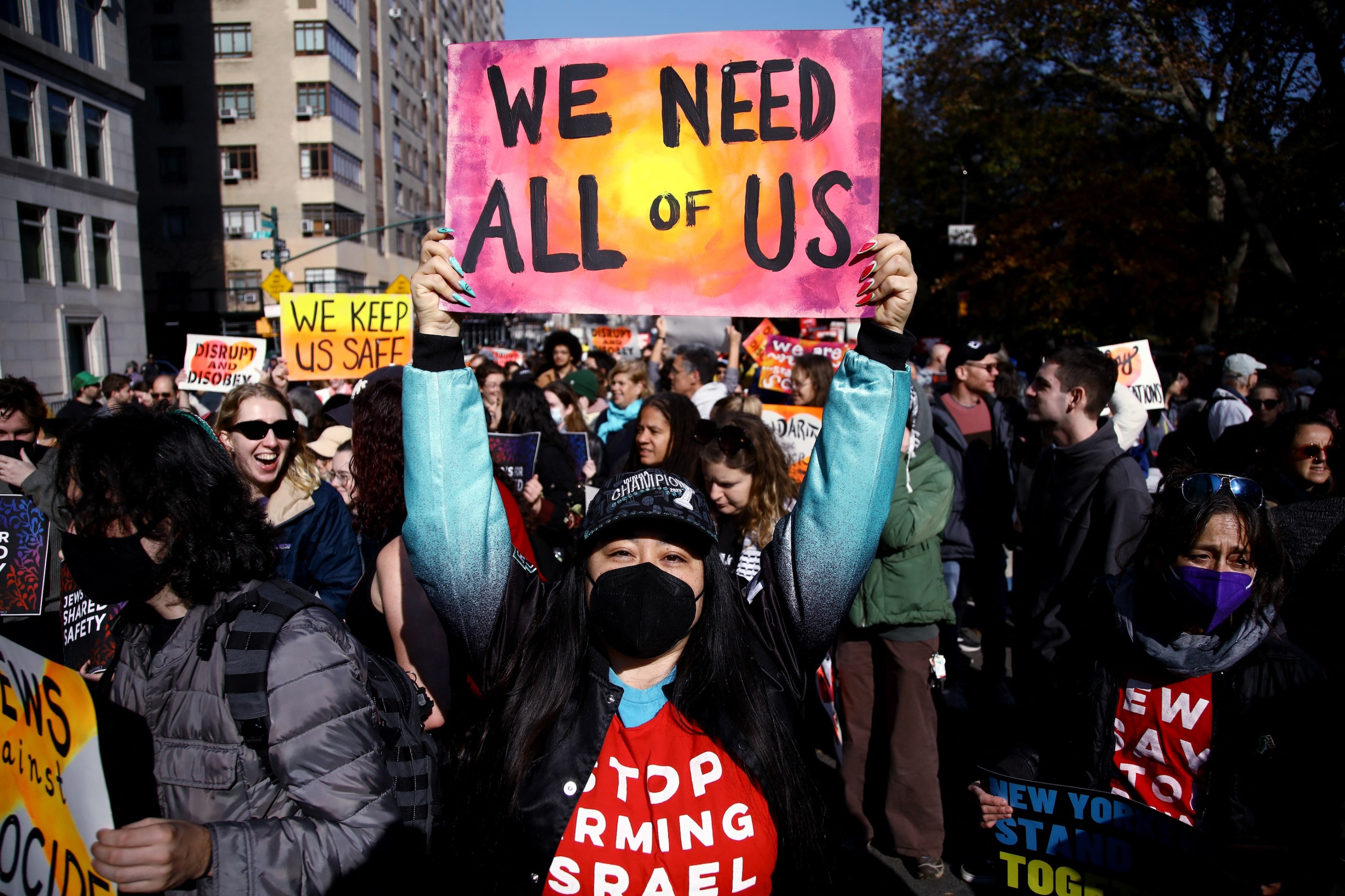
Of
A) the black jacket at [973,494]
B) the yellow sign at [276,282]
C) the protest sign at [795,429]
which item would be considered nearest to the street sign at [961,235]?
the black jacket at [973,494]

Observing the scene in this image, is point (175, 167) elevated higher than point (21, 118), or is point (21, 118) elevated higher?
point (175, 167)

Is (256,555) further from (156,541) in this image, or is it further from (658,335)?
(658,335)

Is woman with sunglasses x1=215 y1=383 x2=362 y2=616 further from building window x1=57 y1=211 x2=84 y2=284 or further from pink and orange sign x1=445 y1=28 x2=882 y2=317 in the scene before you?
building window x1=57 y1=211 x2=84 y2=284

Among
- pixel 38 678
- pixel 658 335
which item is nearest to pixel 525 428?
pixel 38 678

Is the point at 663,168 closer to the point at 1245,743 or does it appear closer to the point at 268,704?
the point at 268,704

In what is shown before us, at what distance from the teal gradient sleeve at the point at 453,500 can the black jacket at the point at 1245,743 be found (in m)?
1.45

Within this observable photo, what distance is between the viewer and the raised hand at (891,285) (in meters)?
1.95

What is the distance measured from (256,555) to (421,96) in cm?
7026

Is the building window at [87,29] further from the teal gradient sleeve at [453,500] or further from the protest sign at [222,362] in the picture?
the teal gradient sleeve at [453,500]

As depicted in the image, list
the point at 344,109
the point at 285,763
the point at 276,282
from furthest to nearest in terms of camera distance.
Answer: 1. the point at 344,109
2. the point at 276,282
3. the point at 285,763

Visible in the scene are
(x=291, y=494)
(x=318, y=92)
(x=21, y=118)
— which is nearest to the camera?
(x=291, y=494)

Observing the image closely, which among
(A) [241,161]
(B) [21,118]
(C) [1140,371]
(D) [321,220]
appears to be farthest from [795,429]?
(A) [241,161]

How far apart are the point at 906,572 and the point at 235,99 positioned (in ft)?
173

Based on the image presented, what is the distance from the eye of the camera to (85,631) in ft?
11.7
